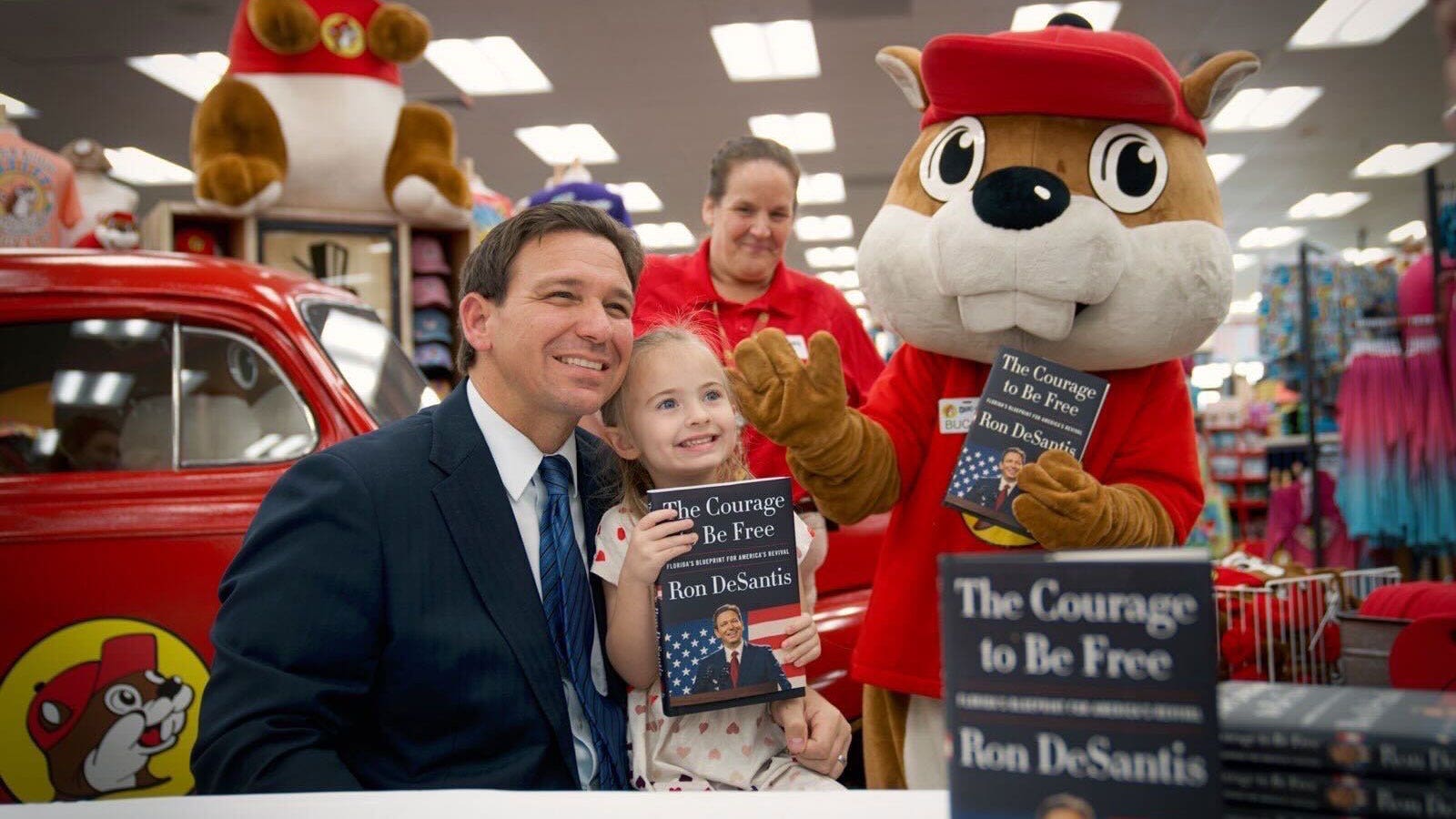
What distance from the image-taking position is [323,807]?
100 centimetres

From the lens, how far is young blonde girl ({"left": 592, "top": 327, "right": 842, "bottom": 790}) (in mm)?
1397

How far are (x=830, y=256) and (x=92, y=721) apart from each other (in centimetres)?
1420

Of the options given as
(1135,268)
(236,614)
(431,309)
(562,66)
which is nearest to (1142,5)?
(562,66)

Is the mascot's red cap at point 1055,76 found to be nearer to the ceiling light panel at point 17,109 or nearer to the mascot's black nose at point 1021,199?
the mascot's black nose at point 1021,199

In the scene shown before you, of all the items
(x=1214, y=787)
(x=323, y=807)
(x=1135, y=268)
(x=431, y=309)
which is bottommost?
(x=323, y=807)

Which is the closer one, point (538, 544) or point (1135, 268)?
point (538, 544)

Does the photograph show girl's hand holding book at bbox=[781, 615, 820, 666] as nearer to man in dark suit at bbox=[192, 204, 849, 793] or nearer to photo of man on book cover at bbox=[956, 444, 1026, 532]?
man in dark suit at bbox=[192, 204, 849, 793]

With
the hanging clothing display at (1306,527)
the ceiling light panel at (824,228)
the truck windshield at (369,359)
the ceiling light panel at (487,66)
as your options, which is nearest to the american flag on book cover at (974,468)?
the truck windshield at (369,359)

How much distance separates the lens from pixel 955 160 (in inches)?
73.4

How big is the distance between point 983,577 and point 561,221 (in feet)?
3.40

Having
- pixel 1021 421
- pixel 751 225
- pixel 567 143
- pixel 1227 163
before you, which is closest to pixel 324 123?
pixel 751 225

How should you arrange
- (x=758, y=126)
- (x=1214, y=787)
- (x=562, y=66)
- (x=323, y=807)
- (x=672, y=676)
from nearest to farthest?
(x=1214, y=787)
(x=323, y=807)
(x=672, y=676)
(x=562, y=66)
(x=758, y=126)

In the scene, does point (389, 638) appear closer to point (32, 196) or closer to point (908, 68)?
point (908, 68)

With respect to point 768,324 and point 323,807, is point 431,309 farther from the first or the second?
point 323,807
